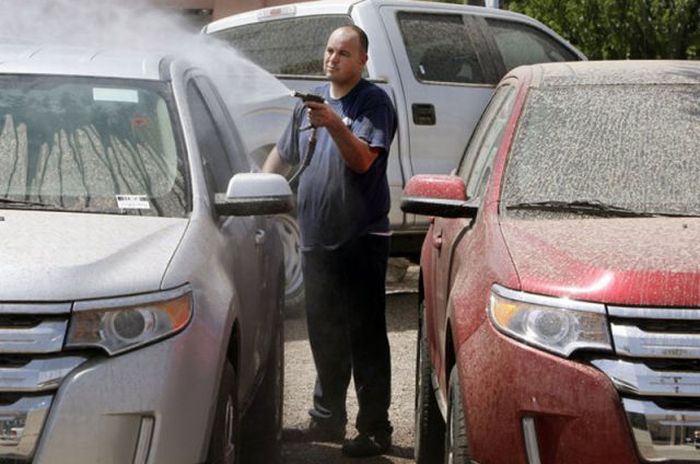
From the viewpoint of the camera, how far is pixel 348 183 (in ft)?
22.8

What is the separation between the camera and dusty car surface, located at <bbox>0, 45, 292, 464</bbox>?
4.36 metres

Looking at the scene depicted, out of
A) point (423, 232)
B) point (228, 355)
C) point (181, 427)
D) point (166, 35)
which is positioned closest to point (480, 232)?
point (228, 355)

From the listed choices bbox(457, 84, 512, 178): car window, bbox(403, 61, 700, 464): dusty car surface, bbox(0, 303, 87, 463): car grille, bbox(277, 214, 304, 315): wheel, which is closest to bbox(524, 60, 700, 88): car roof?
bbox(403, 61, 700, 464): dusty car surface

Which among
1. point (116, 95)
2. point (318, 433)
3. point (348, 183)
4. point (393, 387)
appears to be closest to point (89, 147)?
point (116, 95)

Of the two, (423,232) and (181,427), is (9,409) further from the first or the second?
(423,232)

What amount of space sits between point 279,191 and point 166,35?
14.5 ft

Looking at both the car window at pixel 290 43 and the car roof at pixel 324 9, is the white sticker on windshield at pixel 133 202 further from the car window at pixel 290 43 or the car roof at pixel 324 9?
the car roof at pixel 324 9

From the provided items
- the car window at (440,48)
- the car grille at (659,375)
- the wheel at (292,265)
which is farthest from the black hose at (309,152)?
the car window at (440,48)

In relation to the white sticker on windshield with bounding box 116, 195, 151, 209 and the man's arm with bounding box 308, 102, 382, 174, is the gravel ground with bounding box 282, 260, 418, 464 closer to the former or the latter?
the man's arm with bounding box 308, 102, 382, 174

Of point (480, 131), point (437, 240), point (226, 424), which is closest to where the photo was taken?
point (226, 424)

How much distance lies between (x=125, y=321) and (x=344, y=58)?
2.76 m

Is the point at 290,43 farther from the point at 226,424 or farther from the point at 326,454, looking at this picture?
the point at 226,424

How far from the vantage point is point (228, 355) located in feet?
17.1

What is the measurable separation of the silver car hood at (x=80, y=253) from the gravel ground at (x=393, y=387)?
212 centimetres
